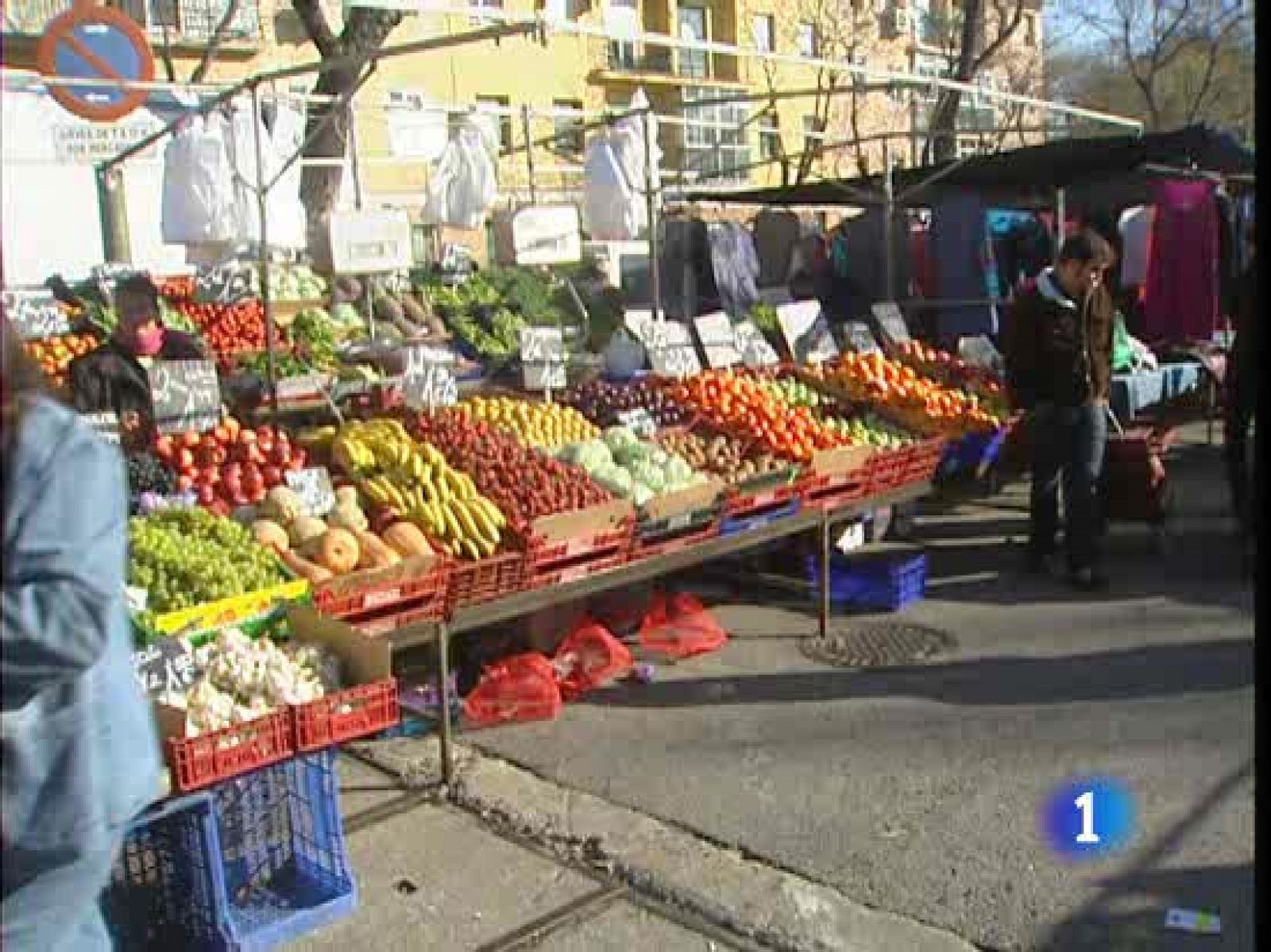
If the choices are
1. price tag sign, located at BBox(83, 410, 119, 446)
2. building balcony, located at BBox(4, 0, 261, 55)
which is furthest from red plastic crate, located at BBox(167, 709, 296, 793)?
building balcony, located at BBox(4, 0, 261, 55)

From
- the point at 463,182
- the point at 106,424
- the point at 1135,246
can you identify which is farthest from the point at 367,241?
the point at 1135,246

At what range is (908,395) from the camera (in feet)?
25.7

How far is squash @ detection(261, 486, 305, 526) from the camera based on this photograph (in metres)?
4.96

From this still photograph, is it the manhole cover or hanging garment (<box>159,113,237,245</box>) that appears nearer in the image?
the manhole cover

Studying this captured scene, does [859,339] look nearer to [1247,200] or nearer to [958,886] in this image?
[1247,200]

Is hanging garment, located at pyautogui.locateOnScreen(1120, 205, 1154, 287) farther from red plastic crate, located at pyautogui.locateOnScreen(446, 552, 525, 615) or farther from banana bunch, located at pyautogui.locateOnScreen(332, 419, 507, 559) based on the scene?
red plastic crate, located at pyautogui.locateOnScreen(446, 552, 525, 615)

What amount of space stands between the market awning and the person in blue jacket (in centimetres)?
891

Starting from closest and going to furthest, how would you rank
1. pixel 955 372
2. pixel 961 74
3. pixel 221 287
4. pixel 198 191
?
pixel 198 191 < pixel 955 372 < pixel 221 287 < pixel 961 74

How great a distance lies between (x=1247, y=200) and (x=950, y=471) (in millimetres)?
4737

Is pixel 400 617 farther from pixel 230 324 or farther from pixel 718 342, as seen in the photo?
pixel 230 324

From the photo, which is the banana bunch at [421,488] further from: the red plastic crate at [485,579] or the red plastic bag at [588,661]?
the red plastic bag at [588,661]

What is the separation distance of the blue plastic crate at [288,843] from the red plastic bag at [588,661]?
180 centimetres

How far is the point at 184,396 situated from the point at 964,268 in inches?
264

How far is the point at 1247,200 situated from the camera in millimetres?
10328
